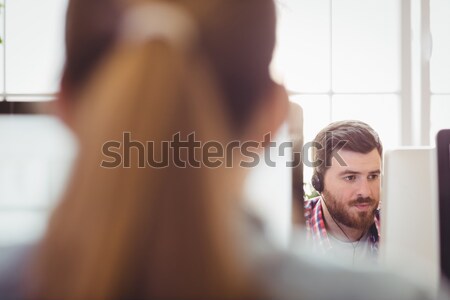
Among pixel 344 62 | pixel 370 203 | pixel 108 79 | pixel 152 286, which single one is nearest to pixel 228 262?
pixel 152 286

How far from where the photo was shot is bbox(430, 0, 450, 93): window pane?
2396mm

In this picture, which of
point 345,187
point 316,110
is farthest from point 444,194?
point 316,110

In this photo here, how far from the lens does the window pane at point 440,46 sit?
2396 millimetres

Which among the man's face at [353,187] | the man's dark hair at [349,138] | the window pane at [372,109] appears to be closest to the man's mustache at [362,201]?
the man's face at [353,187]

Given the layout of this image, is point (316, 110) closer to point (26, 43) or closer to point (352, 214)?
point (352, 214)

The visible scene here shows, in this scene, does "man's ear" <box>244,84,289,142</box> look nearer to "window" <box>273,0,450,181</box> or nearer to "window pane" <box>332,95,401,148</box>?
"window" <box>273,0,450,181</box>

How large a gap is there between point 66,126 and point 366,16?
2307mm

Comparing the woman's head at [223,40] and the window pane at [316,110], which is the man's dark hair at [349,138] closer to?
the window pane at [316,110]

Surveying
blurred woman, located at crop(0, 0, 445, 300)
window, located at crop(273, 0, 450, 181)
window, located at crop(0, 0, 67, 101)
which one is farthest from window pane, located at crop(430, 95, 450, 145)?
blurred woman, located at crop(0, 0, 445, 300)

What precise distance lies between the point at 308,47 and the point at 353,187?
0.97 m

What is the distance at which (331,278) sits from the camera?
1.16ft

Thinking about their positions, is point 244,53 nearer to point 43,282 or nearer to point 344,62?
point 43,282

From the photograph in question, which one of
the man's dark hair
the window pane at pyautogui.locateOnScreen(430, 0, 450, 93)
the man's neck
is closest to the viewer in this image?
the man's neck

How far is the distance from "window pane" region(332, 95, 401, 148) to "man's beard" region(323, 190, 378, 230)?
0.87 metres
